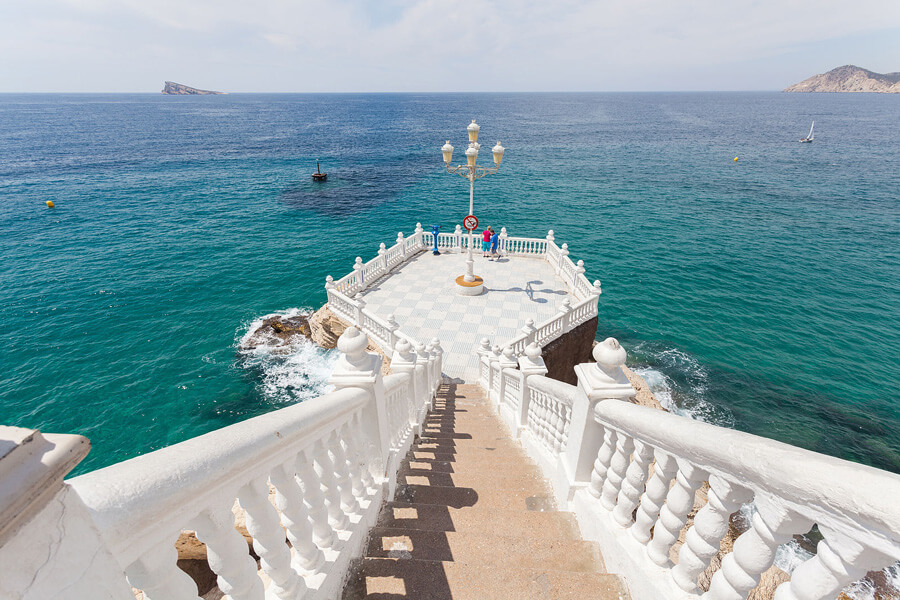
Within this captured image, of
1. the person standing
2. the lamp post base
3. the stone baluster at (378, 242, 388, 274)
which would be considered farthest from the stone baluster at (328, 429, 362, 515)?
the person standing

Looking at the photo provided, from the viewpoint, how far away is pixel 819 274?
2402 cm

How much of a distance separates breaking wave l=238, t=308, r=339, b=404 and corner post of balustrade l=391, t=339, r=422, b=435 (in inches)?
394

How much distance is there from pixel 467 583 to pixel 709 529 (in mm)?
1931

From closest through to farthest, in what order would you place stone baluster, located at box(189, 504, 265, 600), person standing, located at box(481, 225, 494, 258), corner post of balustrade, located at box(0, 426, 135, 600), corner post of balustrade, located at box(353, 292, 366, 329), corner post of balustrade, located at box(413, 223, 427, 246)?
corner post of balustrade, located at box(0, 426, 135, 600), stone baluster, located at box(189, 504, 265, 600), corner post of balustrade, located at box(353, 292, 366, 329), person standing, located at box(481, 225, 494, 258), corner post of balustrade, located at box(413, 223, 427, 246)

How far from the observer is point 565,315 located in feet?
43.2

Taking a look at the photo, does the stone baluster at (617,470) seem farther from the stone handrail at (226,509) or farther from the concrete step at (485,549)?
the stone handrail at (226,509)

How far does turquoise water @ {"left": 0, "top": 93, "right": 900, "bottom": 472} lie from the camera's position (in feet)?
52.1

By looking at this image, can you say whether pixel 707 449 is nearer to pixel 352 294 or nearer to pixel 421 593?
pixel 421 593

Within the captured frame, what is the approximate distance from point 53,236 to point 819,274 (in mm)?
51820

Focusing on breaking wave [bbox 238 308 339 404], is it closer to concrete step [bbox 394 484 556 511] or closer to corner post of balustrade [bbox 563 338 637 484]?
concrete step [bbox 394 484 556 511]

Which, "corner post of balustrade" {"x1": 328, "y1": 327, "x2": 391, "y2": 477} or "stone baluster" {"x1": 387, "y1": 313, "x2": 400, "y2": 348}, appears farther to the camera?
"stone baluster" {"x1": 387, "y1": 313, "x2": 400, "y2": 348}

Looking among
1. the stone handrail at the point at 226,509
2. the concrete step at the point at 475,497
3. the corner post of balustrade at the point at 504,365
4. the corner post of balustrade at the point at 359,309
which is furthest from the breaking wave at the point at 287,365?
the stone handrail at the point at 226,509

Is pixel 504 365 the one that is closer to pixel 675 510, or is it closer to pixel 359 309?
pixel 359 309

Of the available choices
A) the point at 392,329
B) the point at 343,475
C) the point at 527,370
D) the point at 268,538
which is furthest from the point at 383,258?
the point at 268,538
